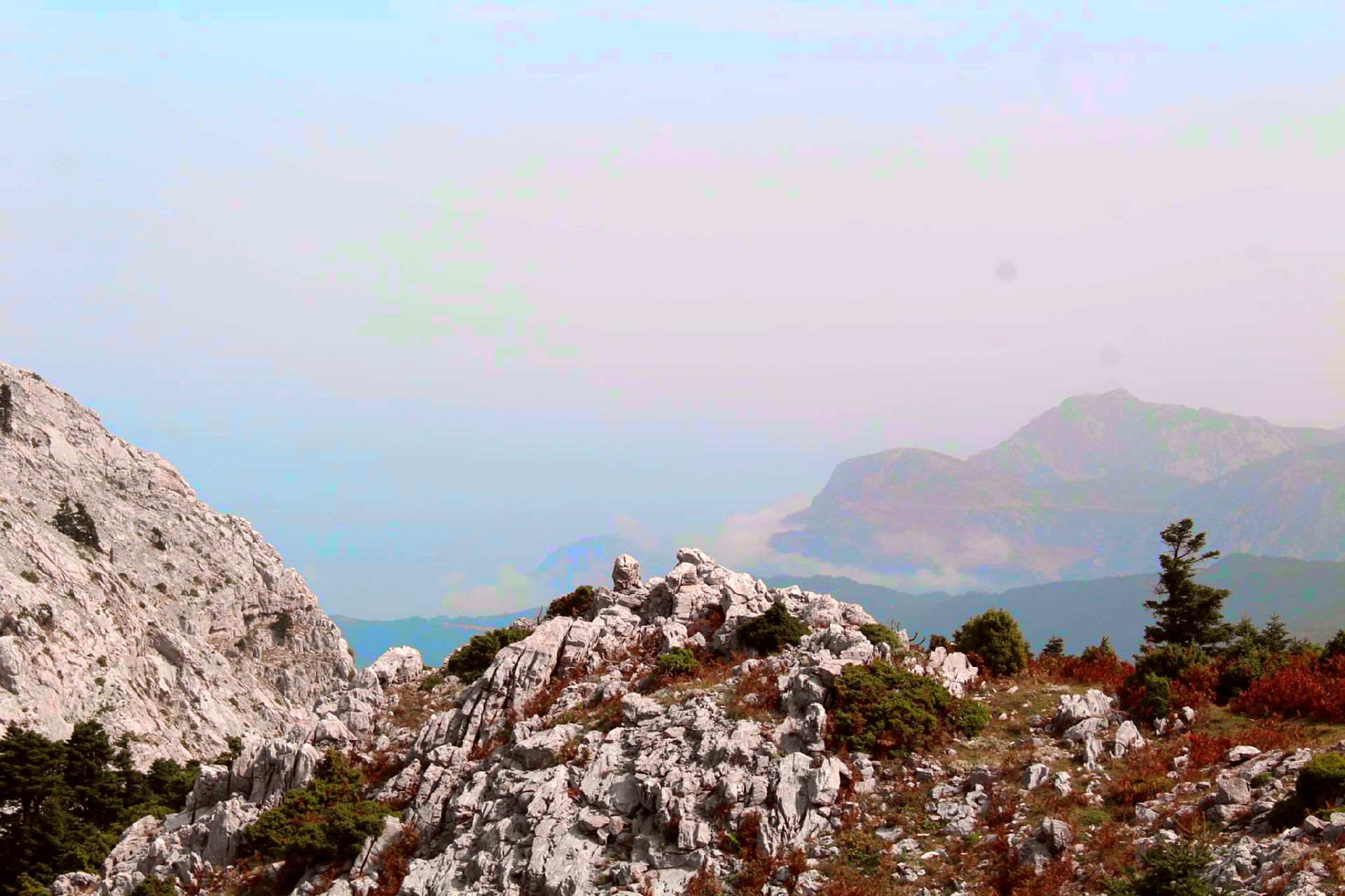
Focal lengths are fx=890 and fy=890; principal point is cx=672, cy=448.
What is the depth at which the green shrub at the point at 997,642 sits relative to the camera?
34.2 metres

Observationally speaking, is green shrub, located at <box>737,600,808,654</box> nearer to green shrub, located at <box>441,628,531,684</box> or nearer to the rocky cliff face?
green shrub, located at <box>441,628,531,684</box>

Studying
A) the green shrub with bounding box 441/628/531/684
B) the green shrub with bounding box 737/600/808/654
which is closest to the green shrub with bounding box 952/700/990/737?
the green shrub with bounding box 737/600/808/654

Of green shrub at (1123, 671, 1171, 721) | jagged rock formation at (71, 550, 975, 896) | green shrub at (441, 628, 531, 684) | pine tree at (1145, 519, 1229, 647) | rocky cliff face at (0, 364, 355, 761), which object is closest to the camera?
jagged rock formation at (71, 550, 975, 896)

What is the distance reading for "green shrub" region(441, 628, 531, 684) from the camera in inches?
1548

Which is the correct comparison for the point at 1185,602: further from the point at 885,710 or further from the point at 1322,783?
the point at 1322,783

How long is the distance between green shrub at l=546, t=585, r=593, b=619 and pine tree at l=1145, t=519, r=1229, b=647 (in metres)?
30.0

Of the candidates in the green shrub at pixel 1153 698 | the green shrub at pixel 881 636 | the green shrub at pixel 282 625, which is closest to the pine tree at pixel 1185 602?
the green shrub at pixel 1153 698

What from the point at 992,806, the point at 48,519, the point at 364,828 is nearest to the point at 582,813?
the point at 364,828

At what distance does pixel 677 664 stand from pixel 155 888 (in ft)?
63.1

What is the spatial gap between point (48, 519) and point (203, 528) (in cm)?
2483

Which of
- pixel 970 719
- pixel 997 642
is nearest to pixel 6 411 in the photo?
pixel 997 642

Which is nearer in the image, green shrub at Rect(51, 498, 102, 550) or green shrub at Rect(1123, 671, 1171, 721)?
green shrub at Rect(1123, 671, 1171, 721)

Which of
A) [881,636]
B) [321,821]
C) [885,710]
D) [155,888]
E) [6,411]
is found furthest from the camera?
[6,411]

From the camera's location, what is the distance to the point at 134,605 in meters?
103
